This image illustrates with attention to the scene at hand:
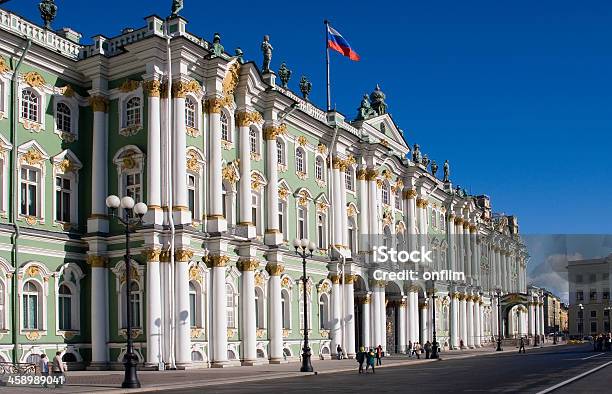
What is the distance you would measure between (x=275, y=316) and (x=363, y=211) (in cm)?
1636

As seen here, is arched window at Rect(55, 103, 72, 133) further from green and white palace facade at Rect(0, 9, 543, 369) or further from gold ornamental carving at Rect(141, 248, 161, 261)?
gold ornamental carving at Rect(141, 248, 161, 261)

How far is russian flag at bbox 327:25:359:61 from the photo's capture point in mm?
60781

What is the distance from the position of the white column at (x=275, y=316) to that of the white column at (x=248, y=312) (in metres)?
2.74

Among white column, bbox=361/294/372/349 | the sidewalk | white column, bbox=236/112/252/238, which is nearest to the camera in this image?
the sidewalk

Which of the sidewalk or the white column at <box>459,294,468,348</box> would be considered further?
the white column at <box>459,294,468,348</box>

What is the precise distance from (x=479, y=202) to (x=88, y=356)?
3212 inches

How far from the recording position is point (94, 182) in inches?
1768

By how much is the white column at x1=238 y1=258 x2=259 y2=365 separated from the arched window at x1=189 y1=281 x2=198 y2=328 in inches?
164

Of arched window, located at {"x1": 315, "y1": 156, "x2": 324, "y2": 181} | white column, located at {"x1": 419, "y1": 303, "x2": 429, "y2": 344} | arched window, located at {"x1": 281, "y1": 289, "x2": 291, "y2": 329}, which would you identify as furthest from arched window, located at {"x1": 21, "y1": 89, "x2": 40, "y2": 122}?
white column, located at {"x1": 419, "y1": 303, "x2": 429, "y2": 344}

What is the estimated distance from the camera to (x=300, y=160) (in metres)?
59.5

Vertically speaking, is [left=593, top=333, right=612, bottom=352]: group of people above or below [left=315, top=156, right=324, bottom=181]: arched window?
below

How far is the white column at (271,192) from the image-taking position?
5381cm

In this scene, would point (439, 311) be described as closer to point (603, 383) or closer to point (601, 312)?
point (603, 383)

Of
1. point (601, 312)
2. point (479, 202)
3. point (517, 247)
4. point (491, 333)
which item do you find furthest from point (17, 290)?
point (601, 312)
